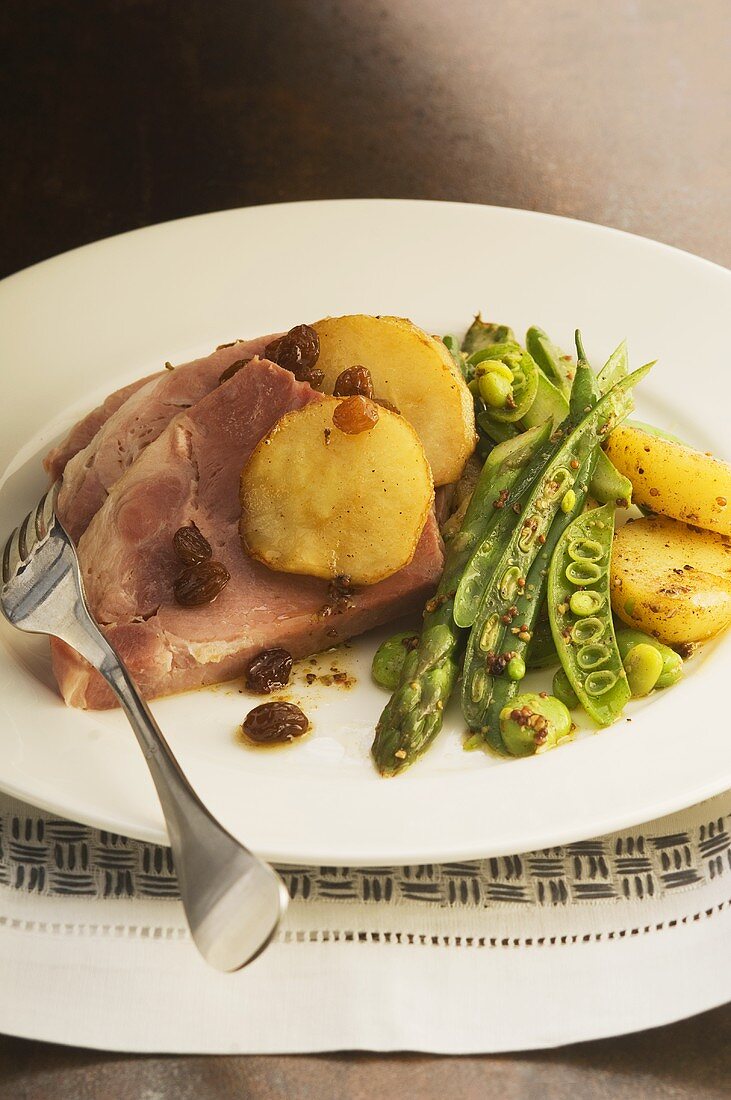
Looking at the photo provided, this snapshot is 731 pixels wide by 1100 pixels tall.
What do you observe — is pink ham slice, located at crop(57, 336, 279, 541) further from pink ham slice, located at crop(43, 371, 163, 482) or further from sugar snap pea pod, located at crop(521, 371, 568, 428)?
sugar snap pea pod, located at crop(521, 371, 568, 428)

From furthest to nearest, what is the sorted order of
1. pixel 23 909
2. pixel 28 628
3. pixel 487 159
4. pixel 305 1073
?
pixel 487 159 < pixel 28 628 < pixel 23 909 < pixel 305 1073

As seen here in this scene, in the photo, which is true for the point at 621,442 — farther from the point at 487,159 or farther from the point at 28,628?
the point at 487,159

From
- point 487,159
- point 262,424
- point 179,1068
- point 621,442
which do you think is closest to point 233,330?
point 262,424

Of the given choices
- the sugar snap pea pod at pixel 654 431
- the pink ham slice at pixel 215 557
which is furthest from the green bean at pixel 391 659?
the sugar snap pea pod at pixel 654 431

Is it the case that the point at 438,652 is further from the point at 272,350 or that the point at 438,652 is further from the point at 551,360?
the point at 551,360

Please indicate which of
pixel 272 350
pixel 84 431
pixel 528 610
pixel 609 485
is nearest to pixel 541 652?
pixel 528 610

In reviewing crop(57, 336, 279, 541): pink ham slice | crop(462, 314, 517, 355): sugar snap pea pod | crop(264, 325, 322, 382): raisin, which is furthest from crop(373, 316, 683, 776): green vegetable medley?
crop(57, 336, 279, 541): pink ham slice
